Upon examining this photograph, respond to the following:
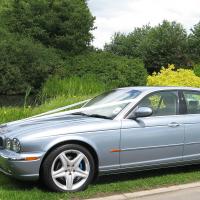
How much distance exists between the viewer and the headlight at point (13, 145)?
252 inches

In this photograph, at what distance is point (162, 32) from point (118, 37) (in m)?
13.3

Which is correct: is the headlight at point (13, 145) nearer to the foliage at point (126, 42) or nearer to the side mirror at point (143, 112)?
the side mirror at point (143, 112)

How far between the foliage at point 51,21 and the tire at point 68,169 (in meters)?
22.6

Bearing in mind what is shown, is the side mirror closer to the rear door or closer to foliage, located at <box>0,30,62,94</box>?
the rear door

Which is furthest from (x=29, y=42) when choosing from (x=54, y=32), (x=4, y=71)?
(x=54, y=32)

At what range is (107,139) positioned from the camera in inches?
266

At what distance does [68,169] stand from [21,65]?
1797cm

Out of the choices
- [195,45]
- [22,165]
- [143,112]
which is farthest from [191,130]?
[195,45]

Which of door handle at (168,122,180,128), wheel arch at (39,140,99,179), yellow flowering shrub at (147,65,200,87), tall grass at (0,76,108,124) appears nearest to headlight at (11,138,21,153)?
wheel arch at (39,140,99,179)

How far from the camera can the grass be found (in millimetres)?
6387

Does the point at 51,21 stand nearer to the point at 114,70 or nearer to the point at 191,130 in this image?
the point at 114,70

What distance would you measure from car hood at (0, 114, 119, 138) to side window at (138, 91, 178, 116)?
745 millimetres

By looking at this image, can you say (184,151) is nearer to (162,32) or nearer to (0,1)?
(162,32)

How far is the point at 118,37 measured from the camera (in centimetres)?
4575
